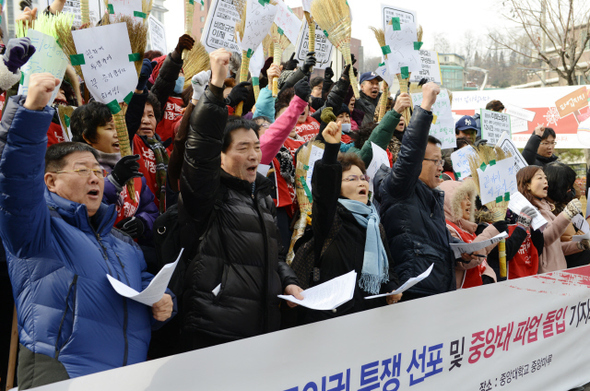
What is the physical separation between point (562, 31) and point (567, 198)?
35.4 feet

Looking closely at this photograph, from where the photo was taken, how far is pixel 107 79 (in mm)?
2881

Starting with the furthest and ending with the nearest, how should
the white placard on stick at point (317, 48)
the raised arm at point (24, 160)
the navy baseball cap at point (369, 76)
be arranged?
the navy baseball cap at point (369, 76), the white placard on stick at point (317, 48), the raised arm at point (24, 160)

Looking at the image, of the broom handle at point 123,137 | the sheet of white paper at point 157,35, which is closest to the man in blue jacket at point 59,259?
the broom handle at point 123,137

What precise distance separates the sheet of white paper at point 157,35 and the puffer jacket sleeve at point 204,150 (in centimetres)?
265

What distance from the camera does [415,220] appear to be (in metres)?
3.50

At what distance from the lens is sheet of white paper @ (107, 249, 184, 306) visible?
2.07 metres

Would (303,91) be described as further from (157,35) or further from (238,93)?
(157,35)

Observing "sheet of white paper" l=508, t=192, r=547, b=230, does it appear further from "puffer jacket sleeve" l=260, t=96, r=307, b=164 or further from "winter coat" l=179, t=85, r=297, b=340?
"winter coat" l=179, t=85, r=297, b=340

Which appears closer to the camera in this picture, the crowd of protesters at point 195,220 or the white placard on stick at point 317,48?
the crowd of protesters at point 195,220

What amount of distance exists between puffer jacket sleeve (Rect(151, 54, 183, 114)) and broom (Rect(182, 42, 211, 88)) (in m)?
0.37

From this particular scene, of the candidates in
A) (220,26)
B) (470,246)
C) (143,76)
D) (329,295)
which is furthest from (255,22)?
(329,295)

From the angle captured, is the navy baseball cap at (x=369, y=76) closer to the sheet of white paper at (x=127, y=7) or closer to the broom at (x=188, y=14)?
the broom at (x=188, y=14)

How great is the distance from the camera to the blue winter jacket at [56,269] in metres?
1.94

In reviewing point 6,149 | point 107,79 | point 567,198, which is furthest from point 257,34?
point 567,198
